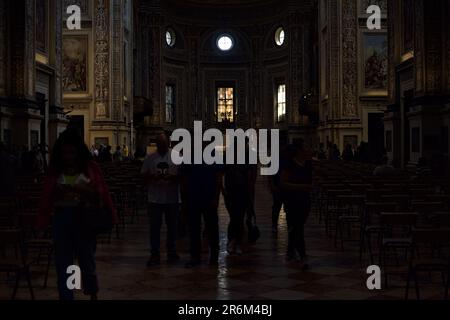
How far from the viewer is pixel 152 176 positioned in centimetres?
920

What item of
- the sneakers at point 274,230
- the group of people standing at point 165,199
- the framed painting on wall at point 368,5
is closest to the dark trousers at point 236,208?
the group of people standing at point 165,199

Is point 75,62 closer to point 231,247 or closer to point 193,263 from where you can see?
point 231,247

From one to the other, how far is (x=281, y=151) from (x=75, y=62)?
25280mm

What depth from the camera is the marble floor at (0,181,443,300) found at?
7.40 m

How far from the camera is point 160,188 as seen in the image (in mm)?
9312

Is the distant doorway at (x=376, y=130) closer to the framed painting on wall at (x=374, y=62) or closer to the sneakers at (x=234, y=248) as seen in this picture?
the framed painting on wall at (x=374, y=62)

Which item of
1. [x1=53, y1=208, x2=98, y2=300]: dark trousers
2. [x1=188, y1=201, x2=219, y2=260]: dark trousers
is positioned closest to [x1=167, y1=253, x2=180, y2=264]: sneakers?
[x1=188, y1=201, x2=219, y2=260]: dark trousers

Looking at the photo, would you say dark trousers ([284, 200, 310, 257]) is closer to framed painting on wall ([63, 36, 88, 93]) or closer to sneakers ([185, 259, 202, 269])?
sneakers ([185, 259, 202, 269])

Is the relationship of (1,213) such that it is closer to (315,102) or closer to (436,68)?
(436,68)

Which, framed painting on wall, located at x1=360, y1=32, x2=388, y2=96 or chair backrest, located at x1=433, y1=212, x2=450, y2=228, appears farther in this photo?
framed painting on wall, located at x1=360, y1=32, x2=388, y2=96

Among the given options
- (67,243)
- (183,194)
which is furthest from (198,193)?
(67,243)

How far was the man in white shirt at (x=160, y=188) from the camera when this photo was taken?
9266 millimetres

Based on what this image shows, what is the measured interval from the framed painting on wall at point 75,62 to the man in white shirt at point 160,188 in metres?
26.7

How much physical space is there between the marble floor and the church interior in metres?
0.04
